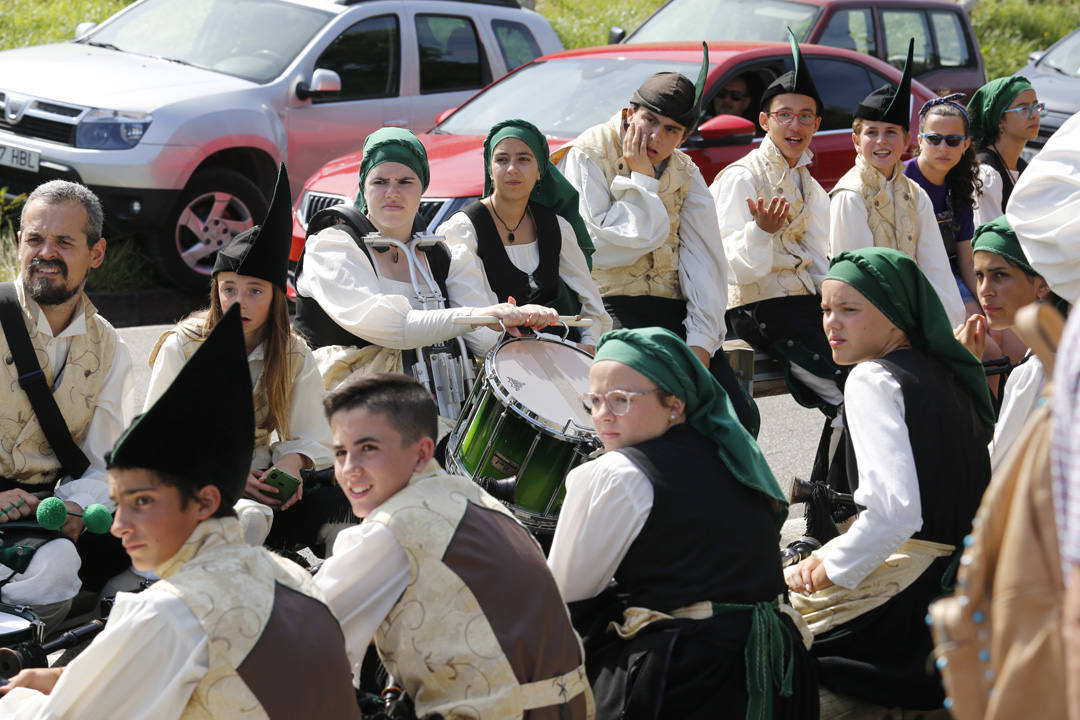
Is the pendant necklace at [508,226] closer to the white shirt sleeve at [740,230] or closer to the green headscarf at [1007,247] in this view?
the white shirt sleeve at [740,230]

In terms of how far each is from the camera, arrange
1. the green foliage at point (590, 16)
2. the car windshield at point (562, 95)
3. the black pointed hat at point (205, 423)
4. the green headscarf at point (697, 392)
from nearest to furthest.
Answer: the black pointed hat at point (205, 423) → the green headscarf at point (697, 392) → the car windshield at point (562, 95) → the green foliage at point (590, 16)

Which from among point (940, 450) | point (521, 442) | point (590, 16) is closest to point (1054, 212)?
point (940, 450)

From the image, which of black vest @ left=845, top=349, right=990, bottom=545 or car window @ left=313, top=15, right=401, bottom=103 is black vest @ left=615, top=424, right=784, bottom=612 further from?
car window @ left=313, top=15, right=401, bottom=103

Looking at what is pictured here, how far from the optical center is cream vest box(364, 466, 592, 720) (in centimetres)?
306

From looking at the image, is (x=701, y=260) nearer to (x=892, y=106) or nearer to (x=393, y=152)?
(x=892, y=106)

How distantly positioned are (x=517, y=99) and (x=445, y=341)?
4092 millimetres

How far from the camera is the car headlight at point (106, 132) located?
866cm

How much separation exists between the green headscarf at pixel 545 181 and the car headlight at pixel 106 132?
4052 millimetres

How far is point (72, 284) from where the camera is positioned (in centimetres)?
443

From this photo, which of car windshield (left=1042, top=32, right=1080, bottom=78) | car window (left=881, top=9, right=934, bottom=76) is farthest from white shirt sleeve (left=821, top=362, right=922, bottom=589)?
car windshield (left=1042, top=32, right=1080, bottom=78)

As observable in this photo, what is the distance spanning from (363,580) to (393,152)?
249 cm

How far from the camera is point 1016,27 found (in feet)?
72.9

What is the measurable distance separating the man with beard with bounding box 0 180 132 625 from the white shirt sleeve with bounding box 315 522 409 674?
4.97 feet

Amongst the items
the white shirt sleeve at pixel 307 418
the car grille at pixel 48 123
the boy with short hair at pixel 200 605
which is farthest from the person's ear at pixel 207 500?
the car grille at pixel 48 123
